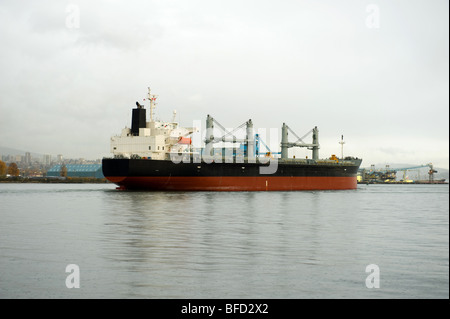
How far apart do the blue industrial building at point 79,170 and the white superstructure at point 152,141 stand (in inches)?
4060

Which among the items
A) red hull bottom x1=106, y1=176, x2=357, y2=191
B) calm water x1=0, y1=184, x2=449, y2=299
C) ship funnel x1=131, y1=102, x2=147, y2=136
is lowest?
calm water x1=0, y1=184, x2=449, y2=299

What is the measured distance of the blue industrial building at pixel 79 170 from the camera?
145 meters

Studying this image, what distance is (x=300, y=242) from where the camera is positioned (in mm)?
13023

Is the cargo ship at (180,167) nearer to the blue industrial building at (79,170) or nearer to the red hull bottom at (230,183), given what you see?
the red hull bottom at (230,183)

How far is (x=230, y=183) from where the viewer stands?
42938 mm

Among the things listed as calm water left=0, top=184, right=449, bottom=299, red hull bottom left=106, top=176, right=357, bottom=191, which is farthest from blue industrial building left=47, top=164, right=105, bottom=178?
calm water left=0, top=184, right=449, bottom=299

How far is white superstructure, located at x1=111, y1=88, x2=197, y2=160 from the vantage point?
41.0m

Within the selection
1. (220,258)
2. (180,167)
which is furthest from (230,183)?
(220,258)

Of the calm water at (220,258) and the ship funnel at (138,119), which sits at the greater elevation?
the ship funnel at (138,119)

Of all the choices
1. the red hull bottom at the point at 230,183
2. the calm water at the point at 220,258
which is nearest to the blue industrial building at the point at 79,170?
the red hull bottom at the point at 230,183

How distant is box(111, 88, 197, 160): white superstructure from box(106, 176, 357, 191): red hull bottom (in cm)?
305

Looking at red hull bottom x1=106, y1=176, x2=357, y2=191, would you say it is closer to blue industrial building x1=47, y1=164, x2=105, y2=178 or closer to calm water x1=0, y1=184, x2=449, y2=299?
calm water x1=0, y1=184, x2=449, y2=299
